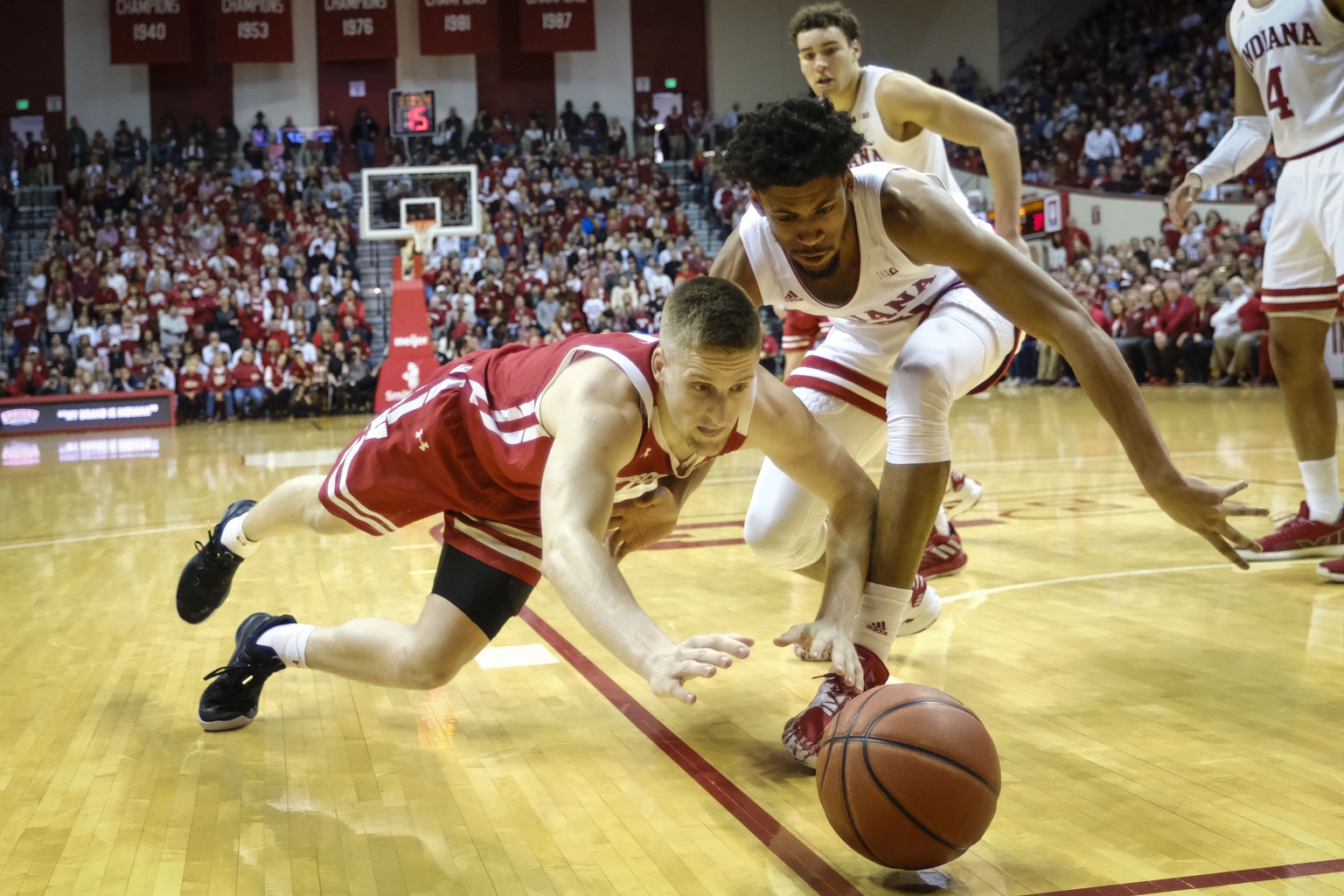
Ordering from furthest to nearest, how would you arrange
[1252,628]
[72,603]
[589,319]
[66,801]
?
1. [589,319]
2. [72,603]
3. [1252,628]
4. [66,801]

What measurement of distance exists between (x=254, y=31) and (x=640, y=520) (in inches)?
1065

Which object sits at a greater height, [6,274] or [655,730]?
[6,274]

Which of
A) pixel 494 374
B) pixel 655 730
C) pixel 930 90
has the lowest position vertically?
pixel 655 730

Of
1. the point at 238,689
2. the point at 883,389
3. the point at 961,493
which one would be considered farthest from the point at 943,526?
the point at 238,689

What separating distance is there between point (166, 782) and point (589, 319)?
17.8m

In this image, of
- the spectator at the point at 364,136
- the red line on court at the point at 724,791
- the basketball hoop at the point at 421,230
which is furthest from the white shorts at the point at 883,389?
the spectator at the point at 364,136

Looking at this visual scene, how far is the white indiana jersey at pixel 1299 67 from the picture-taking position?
15.1 ft

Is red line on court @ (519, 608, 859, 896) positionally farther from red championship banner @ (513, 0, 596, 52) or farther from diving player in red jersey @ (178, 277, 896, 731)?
red championship banner @ (513, 0, 596, 52)

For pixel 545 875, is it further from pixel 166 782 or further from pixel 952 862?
pixel 166 782

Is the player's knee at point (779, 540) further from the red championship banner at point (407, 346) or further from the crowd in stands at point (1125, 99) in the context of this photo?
the crowd in stands at point (1125, 99)

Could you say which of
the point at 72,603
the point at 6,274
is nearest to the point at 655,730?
the point at 72,603

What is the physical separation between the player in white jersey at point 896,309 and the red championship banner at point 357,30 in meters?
25.7

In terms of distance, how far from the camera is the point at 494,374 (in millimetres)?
3264

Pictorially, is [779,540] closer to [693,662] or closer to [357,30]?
[693,662]
